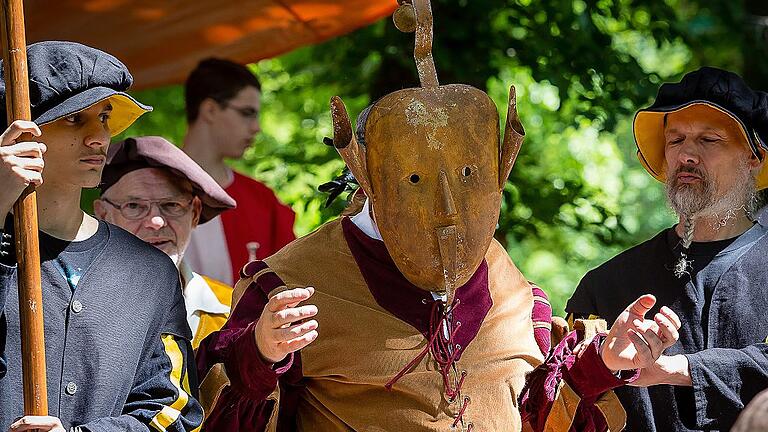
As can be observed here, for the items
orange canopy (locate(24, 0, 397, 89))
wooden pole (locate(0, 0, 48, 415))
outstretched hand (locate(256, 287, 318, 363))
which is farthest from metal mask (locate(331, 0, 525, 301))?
orange canopy (locate(24, 0, 397, 89))

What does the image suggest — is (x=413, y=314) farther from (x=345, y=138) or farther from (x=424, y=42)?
(x=424, y=42)

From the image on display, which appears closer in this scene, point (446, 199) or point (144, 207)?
point (446, 199)

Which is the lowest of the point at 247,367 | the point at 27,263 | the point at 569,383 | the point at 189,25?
the point at 569,383

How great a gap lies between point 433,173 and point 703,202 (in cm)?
130

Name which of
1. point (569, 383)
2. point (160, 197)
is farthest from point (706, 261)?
point (160, 197)

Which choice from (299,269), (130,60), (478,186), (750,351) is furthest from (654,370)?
(130,60)

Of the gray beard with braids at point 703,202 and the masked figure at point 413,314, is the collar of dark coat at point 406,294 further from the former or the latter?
the gray beard with braids at point 703,202

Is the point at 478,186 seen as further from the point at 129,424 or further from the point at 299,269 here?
the point at 129,424

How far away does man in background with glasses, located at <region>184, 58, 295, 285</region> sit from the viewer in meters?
6.62

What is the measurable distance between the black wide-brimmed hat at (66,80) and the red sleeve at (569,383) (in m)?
1.47

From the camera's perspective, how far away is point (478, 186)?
4.04 meters

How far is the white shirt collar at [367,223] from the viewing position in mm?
4289

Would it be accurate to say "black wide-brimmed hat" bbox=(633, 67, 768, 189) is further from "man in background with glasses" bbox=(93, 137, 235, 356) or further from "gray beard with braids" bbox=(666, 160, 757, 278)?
"man in background with glasses" bbox=(93, 137, 235, 356)

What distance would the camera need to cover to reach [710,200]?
4.87 m
